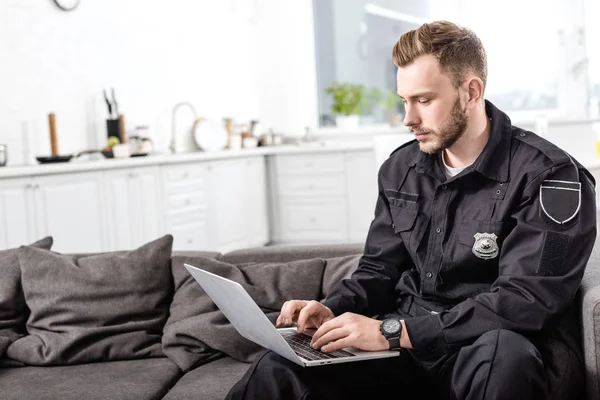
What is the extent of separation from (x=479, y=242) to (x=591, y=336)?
1.00 feet

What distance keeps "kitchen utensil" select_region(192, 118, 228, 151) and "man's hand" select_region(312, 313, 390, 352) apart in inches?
187

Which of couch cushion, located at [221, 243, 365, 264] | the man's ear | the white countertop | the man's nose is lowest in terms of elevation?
couch cushion, located at [221, 243, 365, 264]

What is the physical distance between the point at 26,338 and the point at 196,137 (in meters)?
4.05

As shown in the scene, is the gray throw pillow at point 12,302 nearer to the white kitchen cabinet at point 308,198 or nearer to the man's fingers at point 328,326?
the man's fingers at point 328,326

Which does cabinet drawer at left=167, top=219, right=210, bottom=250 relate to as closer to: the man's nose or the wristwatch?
the man's nose

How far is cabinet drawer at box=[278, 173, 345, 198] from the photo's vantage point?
677 centimetres

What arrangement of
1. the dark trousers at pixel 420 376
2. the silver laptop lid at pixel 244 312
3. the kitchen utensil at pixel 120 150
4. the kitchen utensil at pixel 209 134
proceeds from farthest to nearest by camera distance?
the kitchen utensil at pixel 209 134
the kitchen utensil at pixel 120 150
the silver laptop lid at pixel 244 312
the dark trousers at pixel 420 376

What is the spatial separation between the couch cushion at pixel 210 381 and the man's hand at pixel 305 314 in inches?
10.1

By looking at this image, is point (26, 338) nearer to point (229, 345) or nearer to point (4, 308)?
point (4, 308)

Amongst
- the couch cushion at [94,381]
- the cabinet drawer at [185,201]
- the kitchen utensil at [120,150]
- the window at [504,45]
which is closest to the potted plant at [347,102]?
the window at [504,45]

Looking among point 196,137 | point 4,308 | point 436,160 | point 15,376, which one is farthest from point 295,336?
point 196,137

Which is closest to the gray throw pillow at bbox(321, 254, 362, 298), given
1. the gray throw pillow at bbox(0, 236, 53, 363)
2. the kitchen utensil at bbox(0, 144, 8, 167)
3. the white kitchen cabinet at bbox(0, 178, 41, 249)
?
the gray throw pillow at bbox(0, 236, 53, 363)

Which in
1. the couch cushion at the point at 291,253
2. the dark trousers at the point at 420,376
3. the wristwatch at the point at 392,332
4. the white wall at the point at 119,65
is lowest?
the dark trousers at the point at 420,376

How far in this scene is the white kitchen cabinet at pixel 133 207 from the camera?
15.9ft
